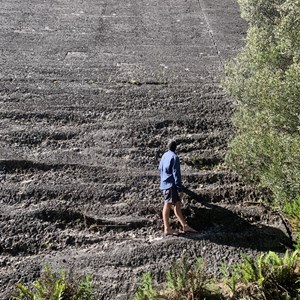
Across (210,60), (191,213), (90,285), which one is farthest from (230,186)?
(210,60)

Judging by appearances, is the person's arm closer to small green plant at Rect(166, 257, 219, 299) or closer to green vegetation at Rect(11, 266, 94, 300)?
small green plant at Rect(166, 257, 219, 299)

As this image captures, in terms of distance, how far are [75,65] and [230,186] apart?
4633 millimetres

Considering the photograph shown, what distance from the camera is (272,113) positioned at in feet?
21.7

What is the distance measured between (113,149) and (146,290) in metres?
2.96

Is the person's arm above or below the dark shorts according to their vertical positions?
above

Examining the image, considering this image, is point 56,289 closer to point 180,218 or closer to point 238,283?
point 180,218

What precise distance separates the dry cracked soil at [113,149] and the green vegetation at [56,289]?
0.31 metres

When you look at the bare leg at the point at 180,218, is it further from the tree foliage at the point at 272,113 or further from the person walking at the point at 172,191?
the tree foliage at the point at 272,113

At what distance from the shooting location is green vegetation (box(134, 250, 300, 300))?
5434 mm

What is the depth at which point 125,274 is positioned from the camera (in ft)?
19.5

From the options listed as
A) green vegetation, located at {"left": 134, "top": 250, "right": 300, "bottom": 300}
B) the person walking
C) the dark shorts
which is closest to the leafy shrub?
green vegetation, located at {"left": 134, "top": 250, "right": 300, "bottom": 300}

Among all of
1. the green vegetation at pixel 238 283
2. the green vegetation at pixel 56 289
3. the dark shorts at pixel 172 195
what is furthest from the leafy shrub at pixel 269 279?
the green vegetation at pixel 56 289

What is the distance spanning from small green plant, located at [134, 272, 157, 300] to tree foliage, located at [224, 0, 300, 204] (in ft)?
6.67

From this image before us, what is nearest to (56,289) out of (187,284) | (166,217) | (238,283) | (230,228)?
(187,284)
